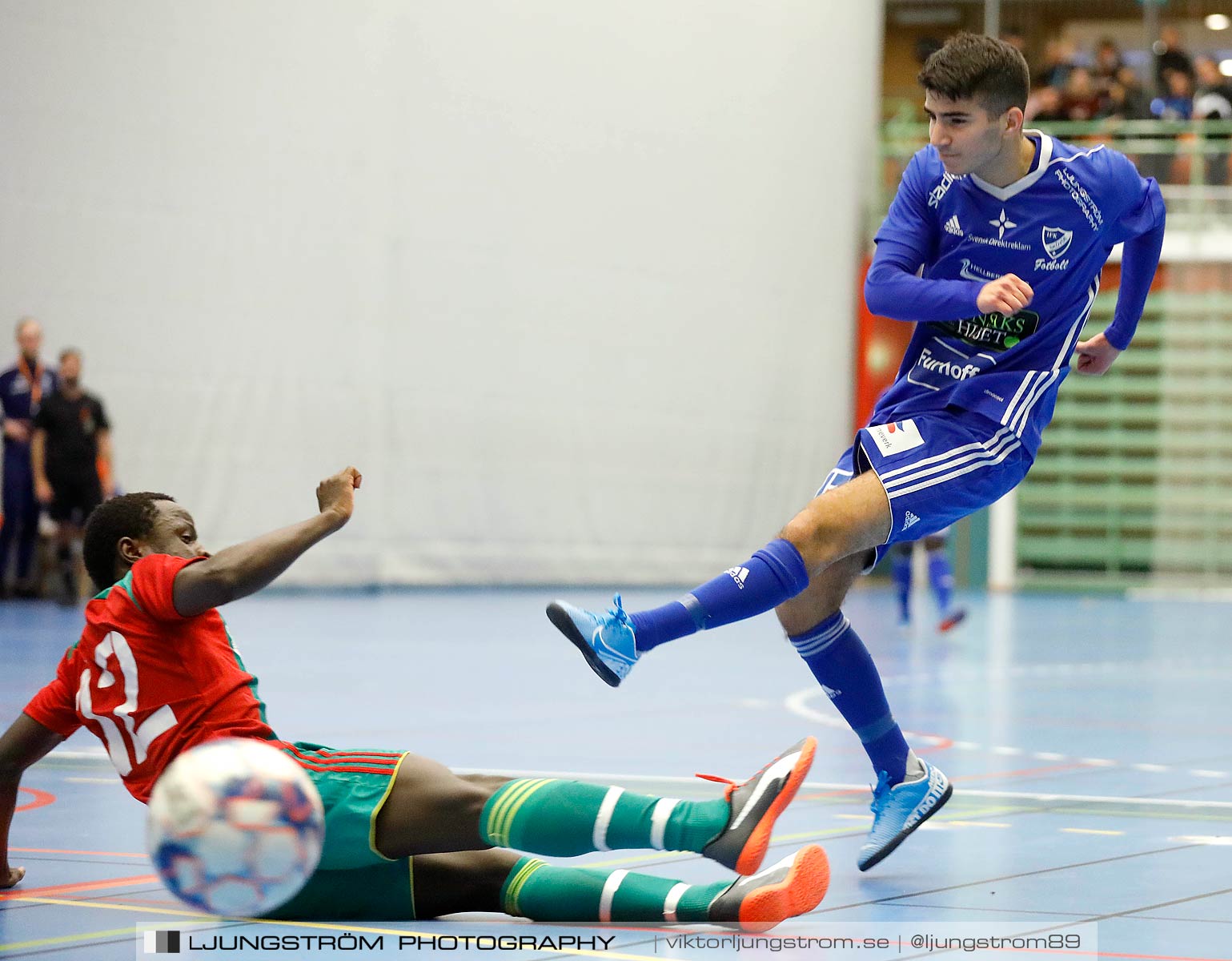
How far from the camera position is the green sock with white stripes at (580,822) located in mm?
3646

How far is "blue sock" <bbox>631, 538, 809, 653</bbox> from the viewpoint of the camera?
4.32m

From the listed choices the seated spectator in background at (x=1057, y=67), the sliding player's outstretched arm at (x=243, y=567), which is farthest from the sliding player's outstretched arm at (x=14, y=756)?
the seated spectator in background at (x=1057, y=67)

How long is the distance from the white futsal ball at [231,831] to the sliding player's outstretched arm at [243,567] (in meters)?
0.36

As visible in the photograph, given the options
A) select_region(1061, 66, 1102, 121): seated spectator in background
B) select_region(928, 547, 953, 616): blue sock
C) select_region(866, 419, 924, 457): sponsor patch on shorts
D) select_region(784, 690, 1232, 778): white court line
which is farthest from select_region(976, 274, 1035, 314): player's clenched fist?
select_region(1061, 66, 1102, 121): seated spectator in background

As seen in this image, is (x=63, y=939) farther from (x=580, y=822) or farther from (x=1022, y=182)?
(x=1022, y=182)

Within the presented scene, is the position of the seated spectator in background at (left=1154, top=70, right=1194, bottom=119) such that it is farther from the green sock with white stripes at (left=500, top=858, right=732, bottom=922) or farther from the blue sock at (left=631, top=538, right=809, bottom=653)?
the green sock with white stripes at (left=500, top=858, right=732, bottom=922)

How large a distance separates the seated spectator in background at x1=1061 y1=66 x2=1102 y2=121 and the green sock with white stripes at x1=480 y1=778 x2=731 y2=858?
72.2 feet

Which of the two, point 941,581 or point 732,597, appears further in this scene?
point 941,581

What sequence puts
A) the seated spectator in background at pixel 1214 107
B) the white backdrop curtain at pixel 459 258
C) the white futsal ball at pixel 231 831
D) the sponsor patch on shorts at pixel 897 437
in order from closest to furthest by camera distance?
the white futsal ball at pixel 231 831, the sponsor patch on shorts at pixel 897 437, the white backdrop curtain at pixel 459 258, the seated spectator in background at pixel 1214 107

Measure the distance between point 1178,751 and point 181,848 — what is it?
16.6 ft

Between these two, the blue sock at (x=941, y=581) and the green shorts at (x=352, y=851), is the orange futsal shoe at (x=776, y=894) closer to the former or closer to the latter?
the green shorts at (x=352, y=851)

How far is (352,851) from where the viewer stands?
3.67 m

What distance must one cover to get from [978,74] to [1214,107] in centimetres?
2040

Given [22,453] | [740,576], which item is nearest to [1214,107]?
[22,453]
